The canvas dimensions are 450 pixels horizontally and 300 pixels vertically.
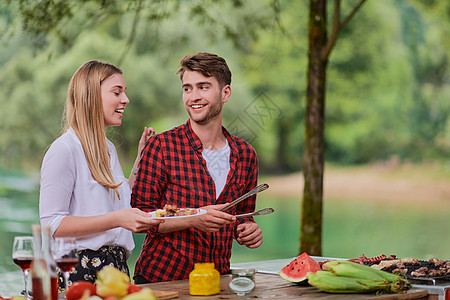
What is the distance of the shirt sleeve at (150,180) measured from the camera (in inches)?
127

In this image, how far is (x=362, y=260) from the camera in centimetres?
345

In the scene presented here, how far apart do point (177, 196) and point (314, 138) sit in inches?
121

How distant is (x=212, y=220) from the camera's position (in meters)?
2.97

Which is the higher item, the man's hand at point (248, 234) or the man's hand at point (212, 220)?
the man's hand at point (212, 220)

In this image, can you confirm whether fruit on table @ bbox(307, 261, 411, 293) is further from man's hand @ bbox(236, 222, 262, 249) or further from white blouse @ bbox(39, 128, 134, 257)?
white blouse @ bbox(39, 128, 134, 257)

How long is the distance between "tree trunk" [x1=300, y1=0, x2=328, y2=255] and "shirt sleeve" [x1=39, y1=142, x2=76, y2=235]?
3.56m

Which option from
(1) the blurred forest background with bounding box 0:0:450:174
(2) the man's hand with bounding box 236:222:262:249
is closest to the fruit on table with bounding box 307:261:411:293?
(2) the man's hand with bounding box 236:222:262:249

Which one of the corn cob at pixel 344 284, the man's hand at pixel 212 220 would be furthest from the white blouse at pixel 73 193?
the corn cob at pixel 344 284

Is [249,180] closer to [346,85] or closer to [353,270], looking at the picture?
[353,270]

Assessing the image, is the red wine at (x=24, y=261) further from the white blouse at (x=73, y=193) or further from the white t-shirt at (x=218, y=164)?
the white t-shirt at (x=218, y=164)

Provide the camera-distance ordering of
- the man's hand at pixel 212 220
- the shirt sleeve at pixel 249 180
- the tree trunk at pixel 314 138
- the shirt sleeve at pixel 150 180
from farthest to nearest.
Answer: the tree trunk at pixel 314 138
the shirt sleeve at pixel 249 180
the shirt sleeve at pixel 150 180
the man's hand at pixel 212 220

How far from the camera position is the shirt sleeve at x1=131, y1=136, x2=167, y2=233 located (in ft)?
10.6

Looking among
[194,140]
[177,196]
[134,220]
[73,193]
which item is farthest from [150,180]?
[134,220]

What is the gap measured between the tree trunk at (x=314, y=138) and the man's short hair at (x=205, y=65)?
2.88 metres
